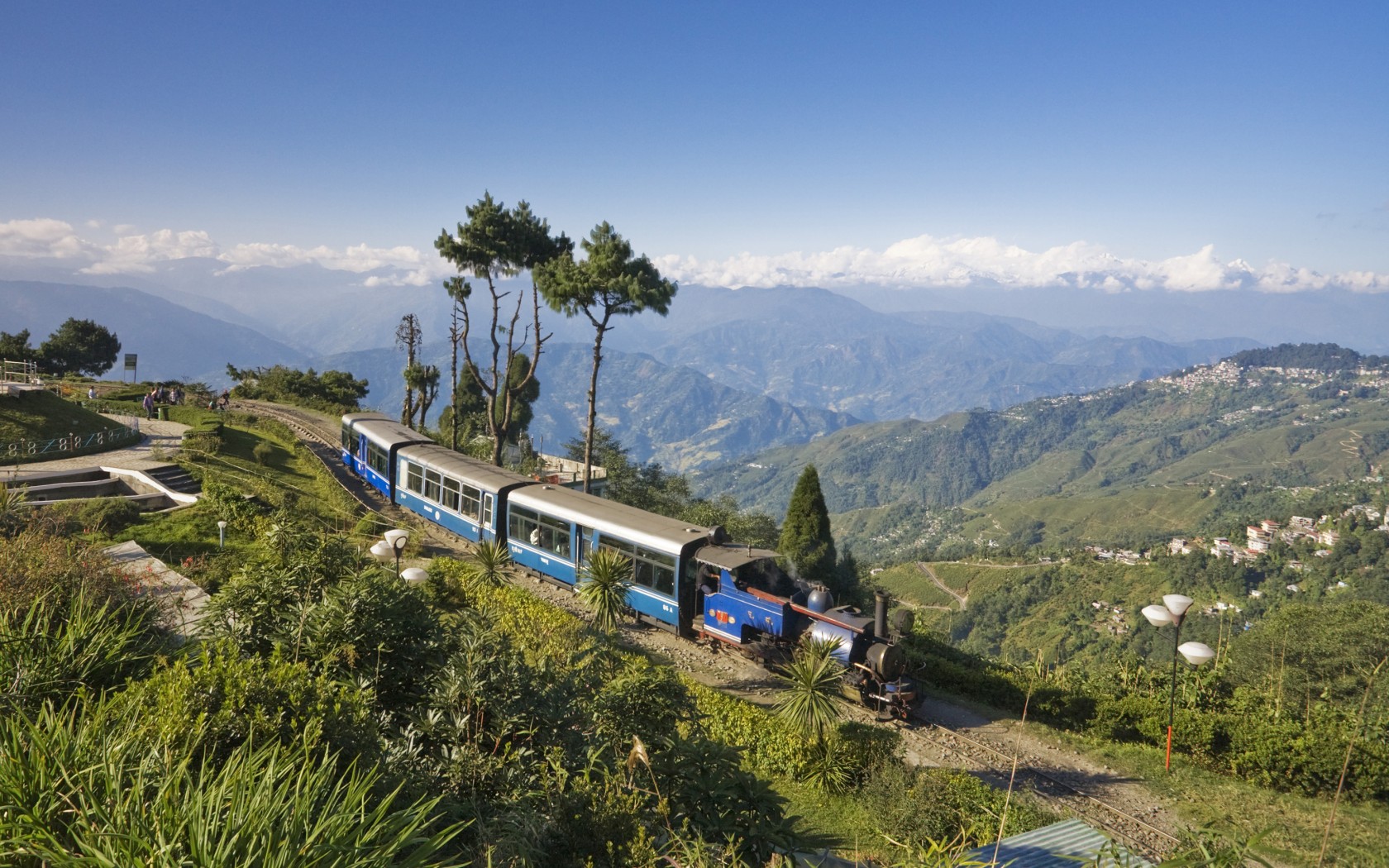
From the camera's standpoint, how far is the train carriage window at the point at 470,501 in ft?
70.4

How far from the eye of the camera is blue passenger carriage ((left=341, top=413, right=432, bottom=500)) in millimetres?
26328

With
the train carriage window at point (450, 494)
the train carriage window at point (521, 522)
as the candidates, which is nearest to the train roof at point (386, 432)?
the train carriage window at point (450, 494)

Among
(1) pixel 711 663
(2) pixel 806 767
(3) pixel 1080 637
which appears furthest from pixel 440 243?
(3) pixel 1080 637

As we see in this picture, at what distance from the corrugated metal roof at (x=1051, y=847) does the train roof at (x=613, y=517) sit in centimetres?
896

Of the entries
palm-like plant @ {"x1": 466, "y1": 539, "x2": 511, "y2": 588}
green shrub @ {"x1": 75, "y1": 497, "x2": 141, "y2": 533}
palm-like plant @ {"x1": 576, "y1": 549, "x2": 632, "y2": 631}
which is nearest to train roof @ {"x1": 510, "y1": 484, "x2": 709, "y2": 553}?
palm-like plant @ {"x1": 576, "y1": 549, "x2": 632, "y2": 631}

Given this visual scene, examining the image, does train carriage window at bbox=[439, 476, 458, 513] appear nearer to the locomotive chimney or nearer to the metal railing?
the locomotive chimney

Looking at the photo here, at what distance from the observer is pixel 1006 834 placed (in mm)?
10250

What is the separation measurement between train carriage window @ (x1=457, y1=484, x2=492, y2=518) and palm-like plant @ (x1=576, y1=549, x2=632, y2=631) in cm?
678

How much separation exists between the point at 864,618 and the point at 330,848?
12.6 metres

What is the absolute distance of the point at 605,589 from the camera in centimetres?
1566

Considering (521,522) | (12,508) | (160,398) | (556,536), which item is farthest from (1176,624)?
(160,398)

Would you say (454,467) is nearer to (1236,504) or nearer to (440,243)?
(440,243)

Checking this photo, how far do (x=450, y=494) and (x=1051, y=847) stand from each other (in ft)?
61.5

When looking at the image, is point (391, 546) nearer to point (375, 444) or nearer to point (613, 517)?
point (613, 517)
